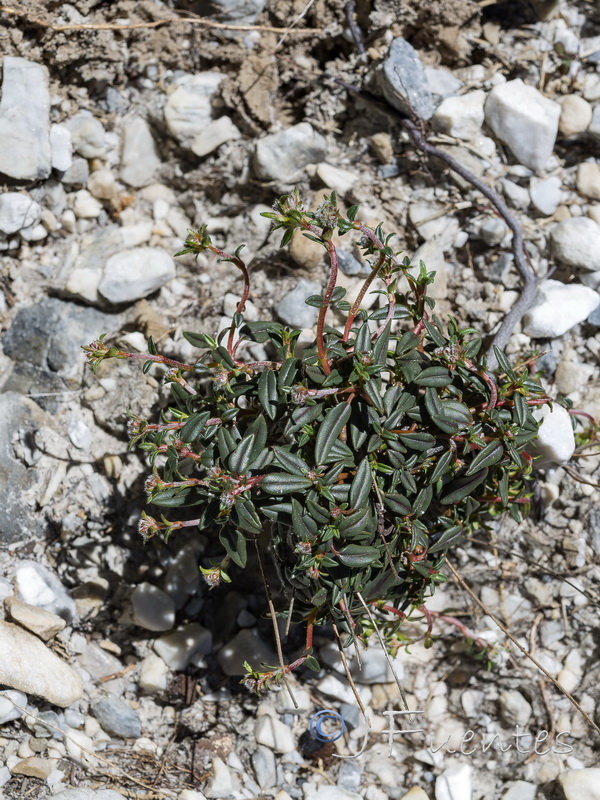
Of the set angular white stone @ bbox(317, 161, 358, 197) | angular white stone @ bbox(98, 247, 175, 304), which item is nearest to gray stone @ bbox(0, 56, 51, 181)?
angular white stone @ bbox(98, 247, 175, 304)

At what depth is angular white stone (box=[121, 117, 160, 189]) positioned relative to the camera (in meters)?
3.85

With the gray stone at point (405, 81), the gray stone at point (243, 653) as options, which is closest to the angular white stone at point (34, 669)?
the gray stone at point (243, 653)

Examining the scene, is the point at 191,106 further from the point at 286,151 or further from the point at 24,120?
the point at 24,120

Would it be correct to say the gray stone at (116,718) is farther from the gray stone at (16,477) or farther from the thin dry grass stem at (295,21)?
the thin dry grass stem at (295,21)

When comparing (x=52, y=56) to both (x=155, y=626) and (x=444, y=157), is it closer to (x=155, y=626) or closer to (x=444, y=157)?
(x=444, y=157)

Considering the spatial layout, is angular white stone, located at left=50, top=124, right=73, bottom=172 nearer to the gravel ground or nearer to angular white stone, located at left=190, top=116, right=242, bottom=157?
the gravel ground

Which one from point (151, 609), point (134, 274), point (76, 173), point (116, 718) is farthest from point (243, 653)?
point (76, 173)

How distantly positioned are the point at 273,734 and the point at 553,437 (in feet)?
5.81

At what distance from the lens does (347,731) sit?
3.50 metres

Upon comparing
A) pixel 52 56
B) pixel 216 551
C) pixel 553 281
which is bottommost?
pixel 216 551

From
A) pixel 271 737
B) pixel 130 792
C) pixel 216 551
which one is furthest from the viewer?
pixel 216 551

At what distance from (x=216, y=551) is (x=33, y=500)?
87 centimetres

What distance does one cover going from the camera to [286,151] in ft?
12.0

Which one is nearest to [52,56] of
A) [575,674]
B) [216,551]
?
[216,551]
